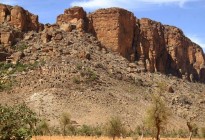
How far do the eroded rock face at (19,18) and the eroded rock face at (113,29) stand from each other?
12044mm

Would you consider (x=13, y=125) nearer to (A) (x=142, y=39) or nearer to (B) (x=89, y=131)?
(B) (x=89, y=131)

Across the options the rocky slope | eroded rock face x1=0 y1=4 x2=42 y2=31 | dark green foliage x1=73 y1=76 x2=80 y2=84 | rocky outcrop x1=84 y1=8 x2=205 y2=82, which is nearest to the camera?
the rocky slope

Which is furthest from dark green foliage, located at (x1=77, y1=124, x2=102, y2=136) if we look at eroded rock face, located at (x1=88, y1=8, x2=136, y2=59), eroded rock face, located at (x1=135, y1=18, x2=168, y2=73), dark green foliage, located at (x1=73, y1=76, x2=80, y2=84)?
eroded rock face, located at (x1=135, y1=18, x2=168, y2=73)

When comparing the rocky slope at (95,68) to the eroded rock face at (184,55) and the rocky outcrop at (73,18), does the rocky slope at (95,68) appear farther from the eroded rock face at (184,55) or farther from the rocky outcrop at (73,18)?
the eroded rock face at (184,55)

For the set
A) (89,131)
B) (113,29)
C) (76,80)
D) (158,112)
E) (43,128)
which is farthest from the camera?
(113,29)

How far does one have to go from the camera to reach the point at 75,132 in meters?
57.5

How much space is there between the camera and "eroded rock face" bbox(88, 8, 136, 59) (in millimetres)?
91562

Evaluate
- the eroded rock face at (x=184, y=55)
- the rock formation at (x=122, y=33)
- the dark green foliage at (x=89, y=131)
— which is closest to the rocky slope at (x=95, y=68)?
the rock formation at (x=122, y=33)

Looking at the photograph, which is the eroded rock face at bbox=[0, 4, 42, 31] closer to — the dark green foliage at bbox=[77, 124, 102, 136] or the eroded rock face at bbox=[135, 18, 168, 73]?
the eroded rock face at bbox=[135, 18, 168, 73]

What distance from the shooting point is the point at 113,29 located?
305ft

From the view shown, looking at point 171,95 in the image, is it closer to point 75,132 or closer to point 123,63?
point 123,63

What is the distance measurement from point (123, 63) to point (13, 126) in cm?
7187

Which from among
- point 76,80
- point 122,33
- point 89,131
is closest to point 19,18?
point 122,33

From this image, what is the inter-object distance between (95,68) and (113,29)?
1926cm
